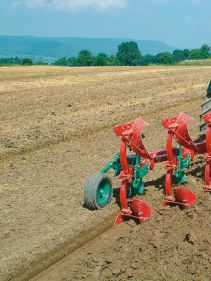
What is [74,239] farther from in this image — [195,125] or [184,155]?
[195,125]

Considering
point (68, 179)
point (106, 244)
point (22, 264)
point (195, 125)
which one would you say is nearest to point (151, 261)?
point (106, 244)

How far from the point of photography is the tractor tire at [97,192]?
19.3 feet

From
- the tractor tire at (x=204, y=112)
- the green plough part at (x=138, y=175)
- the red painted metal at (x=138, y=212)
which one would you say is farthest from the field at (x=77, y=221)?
the tractor tire at (x=204, y=112)

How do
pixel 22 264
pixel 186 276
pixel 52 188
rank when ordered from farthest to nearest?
pixel 52 188 → pixel 22 264 → pixel 186 276

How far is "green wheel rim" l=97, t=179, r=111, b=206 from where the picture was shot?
6.09m

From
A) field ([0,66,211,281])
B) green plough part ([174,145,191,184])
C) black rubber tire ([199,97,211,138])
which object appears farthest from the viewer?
black rubber tire ([199,97,211,138])

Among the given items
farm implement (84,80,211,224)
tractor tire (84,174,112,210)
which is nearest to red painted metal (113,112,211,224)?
farm implement (84,80,211,224)

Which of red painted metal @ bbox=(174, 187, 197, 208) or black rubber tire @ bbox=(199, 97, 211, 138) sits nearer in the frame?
red painted metal @ bbox=(174, 187, 197, 208)

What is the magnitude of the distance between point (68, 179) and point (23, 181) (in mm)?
674

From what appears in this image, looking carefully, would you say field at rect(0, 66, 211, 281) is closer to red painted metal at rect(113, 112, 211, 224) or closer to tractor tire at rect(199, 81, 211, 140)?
red painted metal at rect(113, 112, 211, 224)

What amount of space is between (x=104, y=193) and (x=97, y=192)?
0.53ft

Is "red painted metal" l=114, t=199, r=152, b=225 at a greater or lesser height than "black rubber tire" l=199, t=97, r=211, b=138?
lesser

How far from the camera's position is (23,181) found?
7336 mm

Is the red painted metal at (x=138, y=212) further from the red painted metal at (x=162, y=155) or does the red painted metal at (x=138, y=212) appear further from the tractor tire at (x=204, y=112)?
the tractor tire at (x=204, y=112)
